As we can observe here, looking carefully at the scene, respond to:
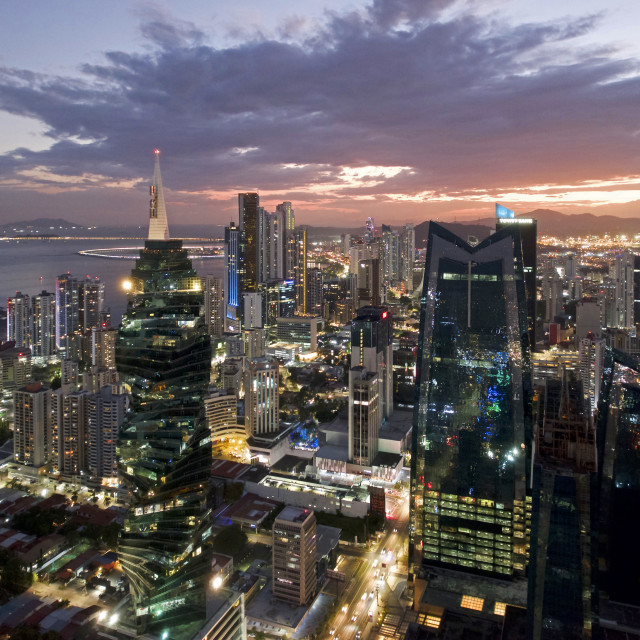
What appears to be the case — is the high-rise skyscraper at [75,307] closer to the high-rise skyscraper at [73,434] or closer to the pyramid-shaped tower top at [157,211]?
the high-rise skyscraper at [73,434]

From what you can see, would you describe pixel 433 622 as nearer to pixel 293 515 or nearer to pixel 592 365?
pixel 293 515

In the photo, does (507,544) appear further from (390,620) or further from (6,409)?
(6,409)

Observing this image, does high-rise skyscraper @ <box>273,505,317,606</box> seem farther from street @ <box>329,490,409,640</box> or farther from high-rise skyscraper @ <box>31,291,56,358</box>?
high-rise skyscraper @ <box>31,291,56,358</box>

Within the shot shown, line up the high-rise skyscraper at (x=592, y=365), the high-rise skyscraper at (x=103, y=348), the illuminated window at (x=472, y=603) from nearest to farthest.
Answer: the illuminated window at (x=472, y=603) < the high-rise skyscraper at (x=592, y=365) < the high-rise skyscraper at (x=103, y=348)

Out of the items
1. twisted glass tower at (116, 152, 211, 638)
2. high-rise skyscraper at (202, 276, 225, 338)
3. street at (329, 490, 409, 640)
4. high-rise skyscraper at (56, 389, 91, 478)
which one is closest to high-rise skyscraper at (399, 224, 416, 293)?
high-rise skyscraper at (202, 276, 225, 338)

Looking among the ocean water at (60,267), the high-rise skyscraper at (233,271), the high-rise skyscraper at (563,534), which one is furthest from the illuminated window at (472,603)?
the high-rise skyscraper at (233,271)

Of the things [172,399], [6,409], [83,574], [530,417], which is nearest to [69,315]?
[6,409]
